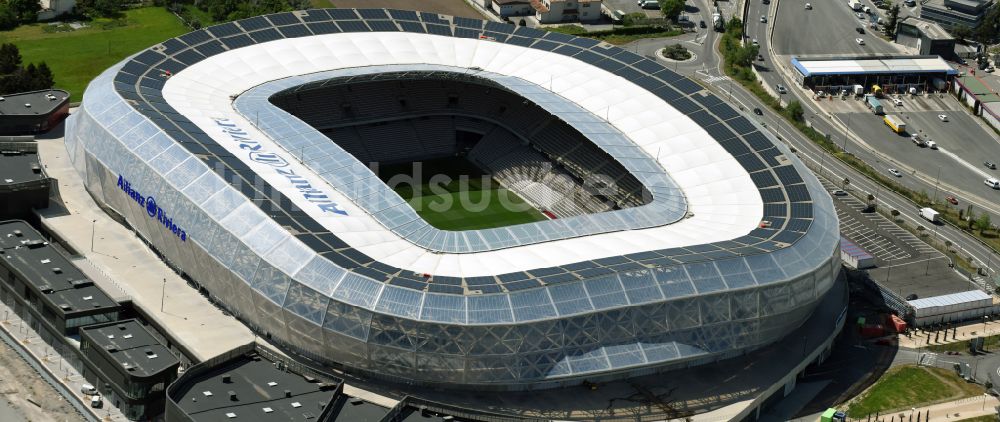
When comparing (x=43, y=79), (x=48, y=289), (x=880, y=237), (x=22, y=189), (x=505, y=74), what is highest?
(x=505, y=74)

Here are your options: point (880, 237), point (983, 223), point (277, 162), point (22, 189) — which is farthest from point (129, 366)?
point (983, 223)

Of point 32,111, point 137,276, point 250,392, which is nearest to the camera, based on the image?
point 250,392

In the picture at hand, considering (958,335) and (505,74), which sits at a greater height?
(505,74)

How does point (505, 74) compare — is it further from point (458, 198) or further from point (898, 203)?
point (898, 203)

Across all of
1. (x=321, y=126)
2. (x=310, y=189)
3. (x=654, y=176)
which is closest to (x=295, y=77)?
(x=321, y=126)

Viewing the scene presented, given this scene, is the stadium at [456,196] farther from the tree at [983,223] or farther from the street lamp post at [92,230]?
the tree at [983,223]

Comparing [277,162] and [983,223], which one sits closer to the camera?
[277,162]
